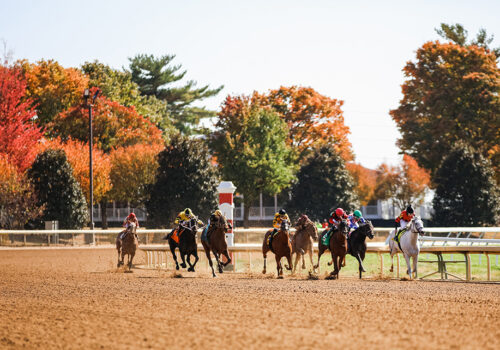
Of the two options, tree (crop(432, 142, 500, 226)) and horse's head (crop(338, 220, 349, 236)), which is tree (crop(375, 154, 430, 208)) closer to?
tree (crop(432, 142, 500, 226))

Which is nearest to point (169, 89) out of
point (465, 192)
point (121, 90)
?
point (121, 90)

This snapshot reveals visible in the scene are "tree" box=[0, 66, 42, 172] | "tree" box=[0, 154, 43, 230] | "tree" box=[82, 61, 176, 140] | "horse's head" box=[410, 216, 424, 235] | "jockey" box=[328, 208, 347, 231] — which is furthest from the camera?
"tree" box=[82, 61, 176, 140]

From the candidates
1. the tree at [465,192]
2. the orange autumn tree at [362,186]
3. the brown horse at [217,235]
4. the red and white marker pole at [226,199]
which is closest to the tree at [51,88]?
the orange autumn tree at [362,186]

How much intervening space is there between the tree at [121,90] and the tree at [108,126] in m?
1.98

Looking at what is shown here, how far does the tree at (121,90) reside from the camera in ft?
197

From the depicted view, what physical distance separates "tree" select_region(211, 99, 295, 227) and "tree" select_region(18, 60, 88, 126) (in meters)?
11.6

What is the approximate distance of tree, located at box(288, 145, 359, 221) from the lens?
4675 centimetres

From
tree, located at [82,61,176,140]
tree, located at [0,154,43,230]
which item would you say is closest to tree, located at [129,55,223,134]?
tree, located at [82,61,176,140]

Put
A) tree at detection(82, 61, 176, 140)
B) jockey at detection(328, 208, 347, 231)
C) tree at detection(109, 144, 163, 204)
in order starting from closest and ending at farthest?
jockey at detection(328, 208, 347, 231) < tree at detection(109, 144, 163, 204) < tree at detection(82, 61, 176, 140)

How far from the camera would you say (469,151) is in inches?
1590

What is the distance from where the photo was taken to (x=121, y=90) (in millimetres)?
62719

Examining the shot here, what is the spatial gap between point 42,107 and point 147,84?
19.3 metres

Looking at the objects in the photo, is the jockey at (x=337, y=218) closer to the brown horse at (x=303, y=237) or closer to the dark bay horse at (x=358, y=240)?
the dark bay horse at (x=358, y=240)

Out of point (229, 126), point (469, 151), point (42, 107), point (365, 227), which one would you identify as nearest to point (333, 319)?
point (365, 227)
